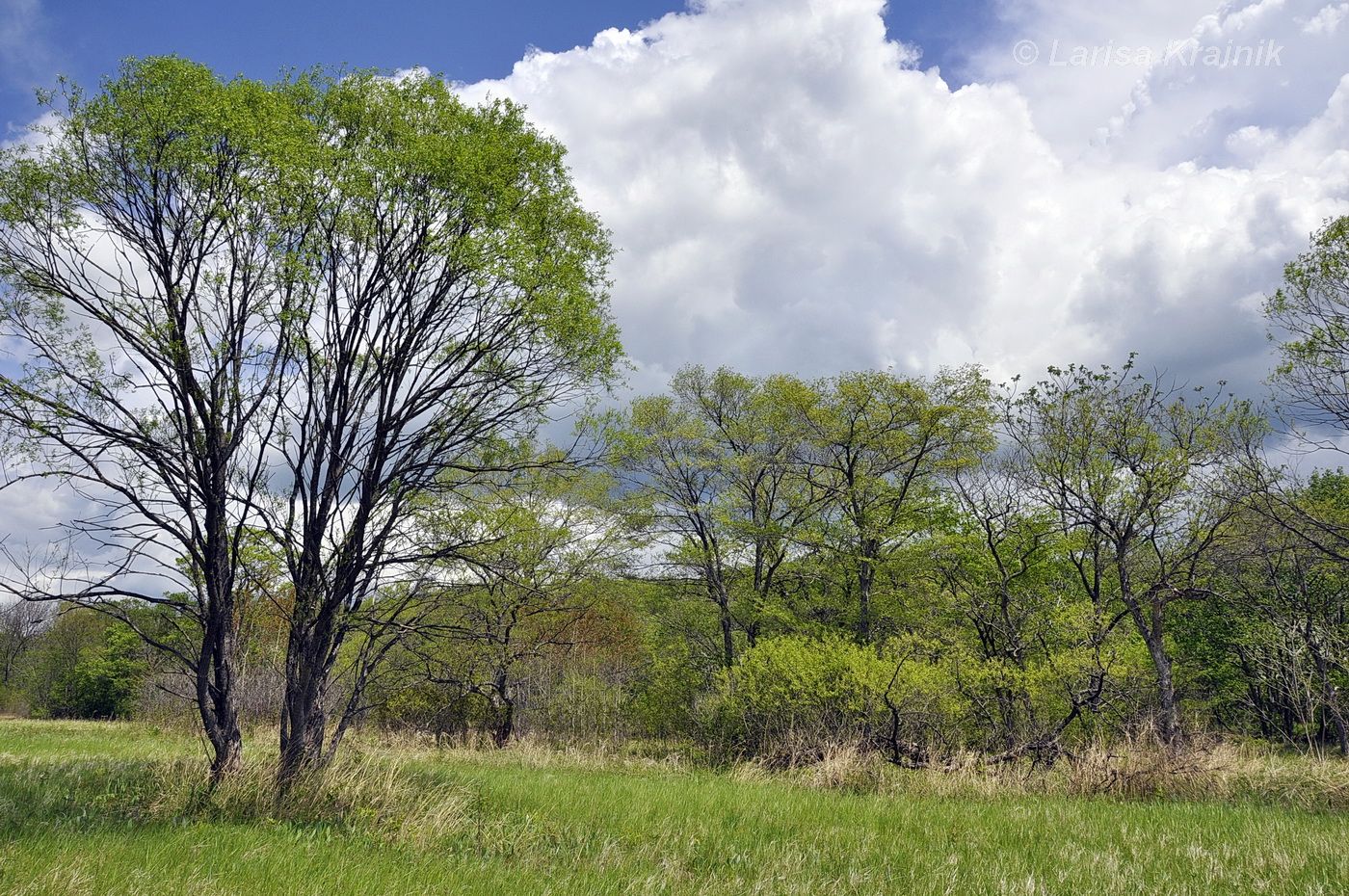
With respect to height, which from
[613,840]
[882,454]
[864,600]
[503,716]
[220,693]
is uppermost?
[882,454]

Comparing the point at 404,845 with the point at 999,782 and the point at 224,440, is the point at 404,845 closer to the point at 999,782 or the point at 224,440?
the point at 224,440

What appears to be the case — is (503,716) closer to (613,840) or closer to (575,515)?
(575,515)

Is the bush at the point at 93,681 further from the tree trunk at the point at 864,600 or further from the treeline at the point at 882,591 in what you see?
the tree trunk at the point at 864,600

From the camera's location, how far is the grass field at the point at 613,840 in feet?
Answer: 16.5

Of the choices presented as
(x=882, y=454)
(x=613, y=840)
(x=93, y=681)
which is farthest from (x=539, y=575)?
(x=93, y=681)

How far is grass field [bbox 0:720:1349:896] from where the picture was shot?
16.5ft

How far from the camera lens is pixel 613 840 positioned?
23.5 ft

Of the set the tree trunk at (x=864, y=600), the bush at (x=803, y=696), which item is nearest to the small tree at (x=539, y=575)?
the bush at (x=803, y=696)

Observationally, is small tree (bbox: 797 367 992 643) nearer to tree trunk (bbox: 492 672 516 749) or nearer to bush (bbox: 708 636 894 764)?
bush (bbox: 708 636 894 764)

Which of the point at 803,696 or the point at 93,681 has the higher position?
the point at 803,696

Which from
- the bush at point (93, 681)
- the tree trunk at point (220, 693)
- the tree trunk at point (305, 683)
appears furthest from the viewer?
the bush at point (93, 681)

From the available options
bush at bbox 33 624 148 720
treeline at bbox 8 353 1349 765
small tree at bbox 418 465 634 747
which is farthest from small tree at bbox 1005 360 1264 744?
bush at bbox 33 624 148 720

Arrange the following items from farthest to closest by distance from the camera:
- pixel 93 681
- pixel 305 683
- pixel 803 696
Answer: pixel 93 681
pixel 803 696
pixel 305 683

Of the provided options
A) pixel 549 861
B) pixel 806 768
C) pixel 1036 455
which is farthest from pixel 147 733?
pixel 1036 455
